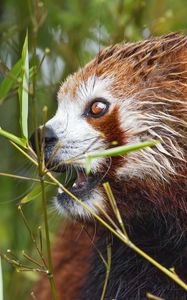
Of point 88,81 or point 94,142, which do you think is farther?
point 88,81

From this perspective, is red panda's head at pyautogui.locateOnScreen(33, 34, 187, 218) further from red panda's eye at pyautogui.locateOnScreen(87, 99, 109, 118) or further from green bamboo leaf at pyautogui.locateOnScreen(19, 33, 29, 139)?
green bamboo leaf at pyautogui.locateOnScreen(19, 33, 29, 139)

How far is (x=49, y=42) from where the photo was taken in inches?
160

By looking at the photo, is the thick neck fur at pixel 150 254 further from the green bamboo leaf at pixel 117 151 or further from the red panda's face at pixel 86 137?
the green bamboo leaf at pixel 117 151

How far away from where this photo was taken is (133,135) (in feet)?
8.39

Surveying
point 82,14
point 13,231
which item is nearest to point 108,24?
point 82,14

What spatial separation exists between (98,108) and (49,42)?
5.12 feet

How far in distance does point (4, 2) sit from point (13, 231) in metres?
1.13

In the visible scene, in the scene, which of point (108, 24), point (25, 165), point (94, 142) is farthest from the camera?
point (108, 24)

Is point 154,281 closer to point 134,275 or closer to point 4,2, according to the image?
point 134,275

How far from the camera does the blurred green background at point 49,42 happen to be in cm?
396

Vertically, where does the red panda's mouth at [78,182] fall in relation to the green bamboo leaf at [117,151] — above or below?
below

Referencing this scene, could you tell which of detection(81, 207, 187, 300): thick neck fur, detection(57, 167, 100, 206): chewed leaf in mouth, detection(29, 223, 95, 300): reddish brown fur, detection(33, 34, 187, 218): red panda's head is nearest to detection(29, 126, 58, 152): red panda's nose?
detection(33, 34, 187, 218): red panda's head

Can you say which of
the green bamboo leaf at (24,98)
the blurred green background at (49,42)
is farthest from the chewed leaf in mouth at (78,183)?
the blurred green background at (49,42)

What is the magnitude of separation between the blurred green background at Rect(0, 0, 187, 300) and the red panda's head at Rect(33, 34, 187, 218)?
45.8 inches
